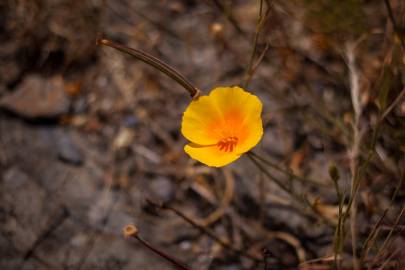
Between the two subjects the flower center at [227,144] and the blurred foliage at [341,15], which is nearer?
the flower center at [227,144]

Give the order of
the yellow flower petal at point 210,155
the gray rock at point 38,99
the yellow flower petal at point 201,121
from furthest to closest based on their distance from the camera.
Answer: the gray rock at point 38,99 → the yellow flower petal at point 201,121 → the yellow flower petal at point 210,155

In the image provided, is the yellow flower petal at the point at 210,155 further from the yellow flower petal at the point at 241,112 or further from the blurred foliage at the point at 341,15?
the blurred foliage at the point at 341,15

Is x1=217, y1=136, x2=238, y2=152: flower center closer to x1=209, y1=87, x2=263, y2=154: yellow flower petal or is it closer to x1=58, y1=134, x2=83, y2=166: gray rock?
x1=209, y1=87, x2=263, y2=154: yellow flower petal

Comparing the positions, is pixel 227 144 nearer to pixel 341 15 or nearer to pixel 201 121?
pixel 201 121

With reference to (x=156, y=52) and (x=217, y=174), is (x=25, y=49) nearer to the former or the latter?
(x=156, y=52)

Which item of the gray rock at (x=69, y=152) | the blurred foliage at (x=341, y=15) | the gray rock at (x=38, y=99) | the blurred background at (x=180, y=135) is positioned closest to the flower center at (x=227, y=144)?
the blurred background at (x=180, y=135)

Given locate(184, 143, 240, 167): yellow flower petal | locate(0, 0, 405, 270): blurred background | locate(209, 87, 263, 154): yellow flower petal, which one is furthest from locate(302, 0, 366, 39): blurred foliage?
locate(184, 143, 240, 167): yellow flower petal

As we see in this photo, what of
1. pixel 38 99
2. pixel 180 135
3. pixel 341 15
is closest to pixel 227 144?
pixel 180 135

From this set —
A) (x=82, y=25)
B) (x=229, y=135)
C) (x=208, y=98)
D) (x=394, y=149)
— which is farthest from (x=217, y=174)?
(x=82, y=25)
